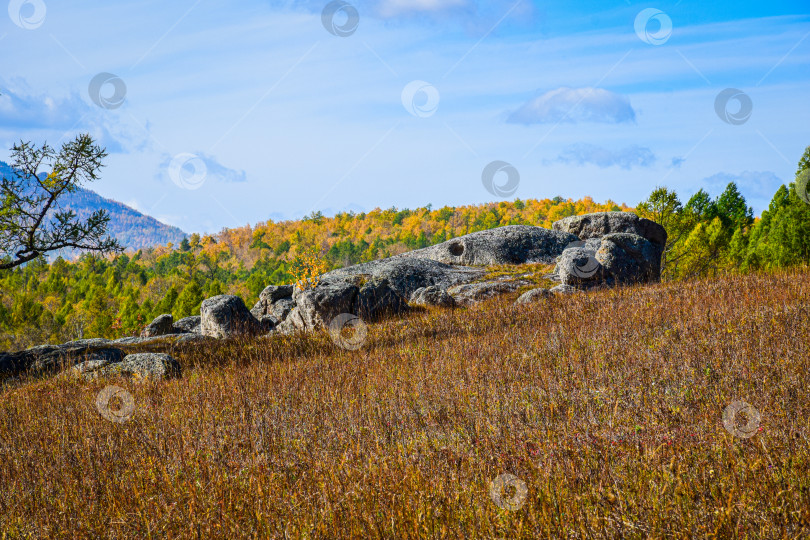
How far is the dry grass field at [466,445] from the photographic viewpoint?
9.22 ft

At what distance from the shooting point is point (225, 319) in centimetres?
1495

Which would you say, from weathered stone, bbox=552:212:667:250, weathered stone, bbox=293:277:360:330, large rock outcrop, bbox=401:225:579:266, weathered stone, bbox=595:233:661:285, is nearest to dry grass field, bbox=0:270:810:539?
weathered stone, bbox=293:277:360:330

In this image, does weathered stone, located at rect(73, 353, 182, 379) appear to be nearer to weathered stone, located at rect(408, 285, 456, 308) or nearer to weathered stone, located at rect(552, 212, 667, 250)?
weathered stone, located at rect(408, 285, 456, 308)

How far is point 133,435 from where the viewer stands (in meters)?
5.44

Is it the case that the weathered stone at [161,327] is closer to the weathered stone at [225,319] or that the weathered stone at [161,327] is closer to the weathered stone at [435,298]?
the weathered stone at [225,319]

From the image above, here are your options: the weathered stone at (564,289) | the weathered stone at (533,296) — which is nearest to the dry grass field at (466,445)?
the weathered stone at (533,296)

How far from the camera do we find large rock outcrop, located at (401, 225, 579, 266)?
21531 millimetres

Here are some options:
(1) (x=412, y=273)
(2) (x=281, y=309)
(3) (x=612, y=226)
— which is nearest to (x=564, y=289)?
(1) (x=412, y=273)

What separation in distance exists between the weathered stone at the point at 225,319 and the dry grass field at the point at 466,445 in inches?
264

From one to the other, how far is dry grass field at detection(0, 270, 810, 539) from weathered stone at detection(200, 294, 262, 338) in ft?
22.0

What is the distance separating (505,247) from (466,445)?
1831 centimetres

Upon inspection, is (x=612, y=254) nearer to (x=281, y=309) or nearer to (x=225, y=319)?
A: (x=281, y=309)

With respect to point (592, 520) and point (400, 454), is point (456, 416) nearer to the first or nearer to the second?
point (400, 454)

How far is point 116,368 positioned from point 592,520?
9.31 meters
